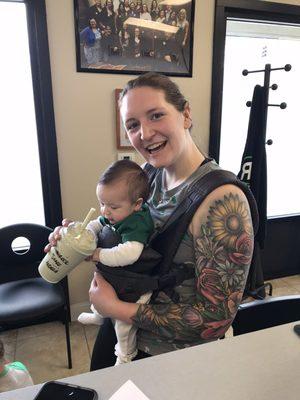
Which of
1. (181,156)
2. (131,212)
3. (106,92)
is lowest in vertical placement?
(131,212)

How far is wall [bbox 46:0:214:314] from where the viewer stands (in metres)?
1.80

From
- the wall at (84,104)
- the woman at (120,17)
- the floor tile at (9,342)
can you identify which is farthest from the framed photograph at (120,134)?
the floor tile at (9,342)

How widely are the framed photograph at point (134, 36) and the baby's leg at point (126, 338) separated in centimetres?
152

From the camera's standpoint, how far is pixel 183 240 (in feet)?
2.81

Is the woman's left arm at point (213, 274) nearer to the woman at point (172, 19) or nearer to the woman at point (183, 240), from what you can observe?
the woman at point (183, 240)

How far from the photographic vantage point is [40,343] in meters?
2.03

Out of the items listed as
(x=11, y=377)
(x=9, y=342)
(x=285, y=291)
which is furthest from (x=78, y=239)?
(x=285, y=291)

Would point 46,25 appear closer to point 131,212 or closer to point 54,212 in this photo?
point 54,212

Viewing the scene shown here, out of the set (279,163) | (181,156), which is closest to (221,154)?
(279,163)

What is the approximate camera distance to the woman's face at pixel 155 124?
0.92 m

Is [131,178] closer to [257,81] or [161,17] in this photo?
[161,17]

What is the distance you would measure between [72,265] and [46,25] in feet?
4.90

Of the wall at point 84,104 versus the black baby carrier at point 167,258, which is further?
the wall at point 84,104

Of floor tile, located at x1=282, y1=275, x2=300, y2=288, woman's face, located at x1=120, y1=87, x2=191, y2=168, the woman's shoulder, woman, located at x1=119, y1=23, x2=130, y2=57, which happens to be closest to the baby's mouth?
woman's face, located at x1=120, y1=87, x2=191, y2=168
